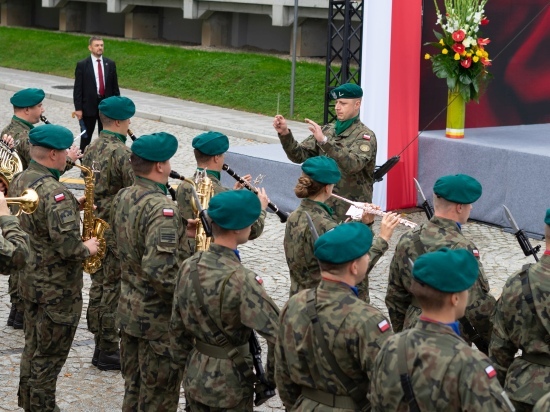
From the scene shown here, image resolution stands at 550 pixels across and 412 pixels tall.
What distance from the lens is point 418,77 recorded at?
42.6ft

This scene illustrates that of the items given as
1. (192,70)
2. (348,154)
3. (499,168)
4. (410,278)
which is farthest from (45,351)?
(192,70)

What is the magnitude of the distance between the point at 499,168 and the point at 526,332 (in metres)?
7.56

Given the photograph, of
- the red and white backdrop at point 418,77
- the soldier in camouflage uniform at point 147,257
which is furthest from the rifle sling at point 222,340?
the red and white backdrop at point 418,77

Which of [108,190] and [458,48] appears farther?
[458,48]

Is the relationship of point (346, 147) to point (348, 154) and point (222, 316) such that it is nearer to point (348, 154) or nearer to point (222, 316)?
point (348, 154)

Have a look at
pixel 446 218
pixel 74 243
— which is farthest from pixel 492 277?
pixel 74 243

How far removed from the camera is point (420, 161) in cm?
1333

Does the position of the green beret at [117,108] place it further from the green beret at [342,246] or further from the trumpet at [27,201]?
the green beret at [342,246]

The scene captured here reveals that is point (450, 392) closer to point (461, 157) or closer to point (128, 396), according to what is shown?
point (128, 396)

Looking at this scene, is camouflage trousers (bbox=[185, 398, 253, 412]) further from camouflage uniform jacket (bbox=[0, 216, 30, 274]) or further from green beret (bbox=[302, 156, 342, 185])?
green beret (bbox=[302, 156, 342, 185])

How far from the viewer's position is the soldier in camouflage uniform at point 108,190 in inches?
320

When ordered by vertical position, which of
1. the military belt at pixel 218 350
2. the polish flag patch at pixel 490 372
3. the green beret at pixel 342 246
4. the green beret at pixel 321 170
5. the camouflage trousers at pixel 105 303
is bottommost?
the camouflage trousers at pixel 105 303

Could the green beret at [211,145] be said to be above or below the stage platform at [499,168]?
above

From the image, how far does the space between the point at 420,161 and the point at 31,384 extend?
7621mm
